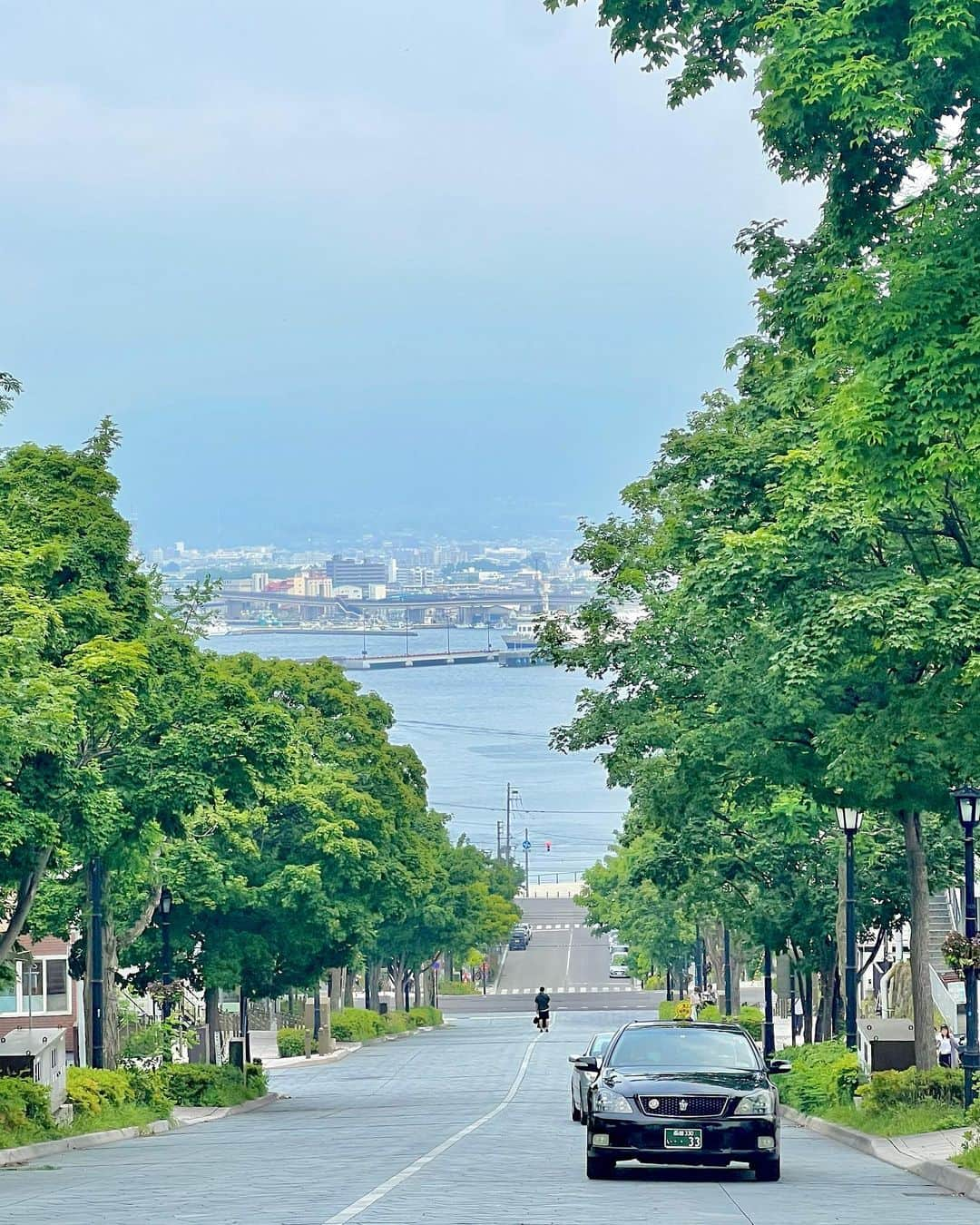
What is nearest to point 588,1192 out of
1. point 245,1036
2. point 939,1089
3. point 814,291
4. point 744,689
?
point 814,291

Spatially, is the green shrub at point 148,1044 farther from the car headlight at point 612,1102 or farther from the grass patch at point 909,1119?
the car headlight at point 612,1102

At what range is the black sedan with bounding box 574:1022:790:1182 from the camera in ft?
59.2

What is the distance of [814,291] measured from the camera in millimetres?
20078

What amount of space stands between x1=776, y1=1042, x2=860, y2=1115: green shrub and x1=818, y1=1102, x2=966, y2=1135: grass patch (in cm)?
194

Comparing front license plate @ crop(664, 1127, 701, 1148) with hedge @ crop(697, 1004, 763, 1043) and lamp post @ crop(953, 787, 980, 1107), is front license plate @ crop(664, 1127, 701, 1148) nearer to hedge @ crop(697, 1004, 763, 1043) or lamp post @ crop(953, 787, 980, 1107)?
lamp post @ crop(953, 787, 980, 1107)

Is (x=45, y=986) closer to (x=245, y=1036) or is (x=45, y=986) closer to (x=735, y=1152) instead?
(x=245, y=1036)

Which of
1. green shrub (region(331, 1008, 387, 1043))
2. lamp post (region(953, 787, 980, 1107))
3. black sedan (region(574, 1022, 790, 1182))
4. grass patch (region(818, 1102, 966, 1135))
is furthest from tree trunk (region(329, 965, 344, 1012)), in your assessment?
black sedan (region(574, 1022, 790, 1182))

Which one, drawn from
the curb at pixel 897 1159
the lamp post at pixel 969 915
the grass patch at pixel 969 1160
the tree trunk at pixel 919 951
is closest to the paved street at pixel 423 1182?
the curb at pixel 897 1159

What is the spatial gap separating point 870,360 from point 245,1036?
3706cm

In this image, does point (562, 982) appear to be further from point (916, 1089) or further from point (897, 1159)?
point (897, 1159)

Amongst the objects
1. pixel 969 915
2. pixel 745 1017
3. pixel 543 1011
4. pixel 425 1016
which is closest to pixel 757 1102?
pixel 969 915

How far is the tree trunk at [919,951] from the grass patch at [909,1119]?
1.68 m

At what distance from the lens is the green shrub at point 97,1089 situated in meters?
31.0

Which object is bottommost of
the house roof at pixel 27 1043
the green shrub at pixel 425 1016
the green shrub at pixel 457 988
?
the green shrub at pixel 457 988
